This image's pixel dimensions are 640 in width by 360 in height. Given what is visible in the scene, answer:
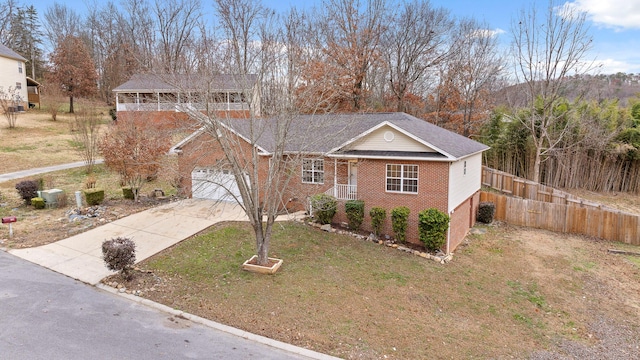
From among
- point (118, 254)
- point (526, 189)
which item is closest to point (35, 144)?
point (118, 254)

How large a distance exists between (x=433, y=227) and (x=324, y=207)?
441cm

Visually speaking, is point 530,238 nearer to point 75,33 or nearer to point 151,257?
point 151,257

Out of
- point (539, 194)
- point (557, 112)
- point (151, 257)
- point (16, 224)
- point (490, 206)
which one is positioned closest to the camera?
point (151, 257)

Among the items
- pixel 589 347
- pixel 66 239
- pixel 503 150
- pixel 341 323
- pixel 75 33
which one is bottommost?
pixel 589 347

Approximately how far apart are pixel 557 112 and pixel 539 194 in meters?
7.27

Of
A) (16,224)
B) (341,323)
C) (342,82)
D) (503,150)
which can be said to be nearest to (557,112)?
(503,150)

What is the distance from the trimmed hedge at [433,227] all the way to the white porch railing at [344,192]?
10.9ft

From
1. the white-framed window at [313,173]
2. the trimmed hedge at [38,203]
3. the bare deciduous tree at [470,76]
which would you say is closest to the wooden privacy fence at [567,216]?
the white-framed window at [313,173]

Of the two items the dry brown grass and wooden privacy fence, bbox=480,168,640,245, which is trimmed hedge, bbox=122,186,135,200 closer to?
the dry brown grass

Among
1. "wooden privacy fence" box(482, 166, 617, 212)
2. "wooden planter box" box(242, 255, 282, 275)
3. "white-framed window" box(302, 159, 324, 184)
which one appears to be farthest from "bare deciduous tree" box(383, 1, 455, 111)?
"wooden planter box" box(242, 255, 282, 275)

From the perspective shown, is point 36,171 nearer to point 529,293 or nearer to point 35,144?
point 35,144

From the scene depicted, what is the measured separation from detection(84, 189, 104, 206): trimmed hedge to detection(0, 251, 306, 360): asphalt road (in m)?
7.91

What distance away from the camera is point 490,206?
63.2 feet

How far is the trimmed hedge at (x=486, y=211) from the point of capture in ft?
63.4
